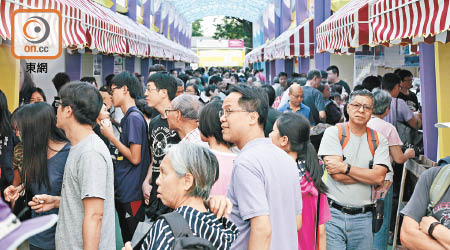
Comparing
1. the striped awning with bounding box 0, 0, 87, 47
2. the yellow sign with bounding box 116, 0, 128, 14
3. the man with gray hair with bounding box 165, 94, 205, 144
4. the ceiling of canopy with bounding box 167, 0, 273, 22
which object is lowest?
the man with gray hair with bounding box 165, 94, 205, 144

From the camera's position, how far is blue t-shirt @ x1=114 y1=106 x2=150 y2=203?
519cm

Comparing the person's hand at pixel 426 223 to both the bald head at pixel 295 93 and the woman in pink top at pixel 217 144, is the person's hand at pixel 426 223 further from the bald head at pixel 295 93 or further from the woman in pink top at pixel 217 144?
the bald head at pixel 295 93

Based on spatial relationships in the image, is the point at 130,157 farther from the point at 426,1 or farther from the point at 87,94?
the point at 426,1

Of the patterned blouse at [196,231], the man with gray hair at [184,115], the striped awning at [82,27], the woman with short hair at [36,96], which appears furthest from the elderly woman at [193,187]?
the woman with short hair at [36,96]

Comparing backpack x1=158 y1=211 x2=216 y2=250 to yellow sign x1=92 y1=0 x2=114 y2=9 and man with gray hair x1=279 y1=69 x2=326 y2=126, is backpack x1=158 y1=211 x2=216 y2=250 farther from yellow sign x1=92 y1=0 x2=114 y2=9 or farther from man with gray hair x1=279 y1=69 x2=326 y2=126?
yellow sign x1=92 y1=0 x2=114 y2=9

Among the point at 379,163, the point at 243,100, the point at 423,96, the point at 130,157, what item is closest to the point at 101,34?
the point at 130,157

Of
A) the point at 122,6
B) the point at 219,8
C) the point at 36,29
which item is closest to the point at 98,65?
the point at 122,6

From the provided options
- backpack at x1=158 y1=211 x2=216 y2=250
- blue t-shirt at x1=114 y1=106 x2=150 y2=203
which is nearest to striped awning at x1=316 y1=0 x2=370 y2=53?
blue t-shirt at x1=114 y1=106 x2=150 y2=203

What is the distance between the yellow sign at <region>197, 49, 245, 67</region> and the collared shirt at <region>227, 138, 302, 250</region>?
177ft

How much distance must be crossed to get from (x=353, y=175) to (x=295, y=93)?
3161 millimetres

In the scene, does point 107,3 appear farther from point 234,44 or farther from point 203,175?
point 234,44

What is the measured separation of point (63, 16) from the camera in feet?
21.0

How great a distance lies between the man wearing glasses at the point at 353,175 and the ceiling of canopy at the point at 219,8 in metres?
42.1

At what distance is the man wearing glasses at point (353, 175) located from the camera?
15.2ft
